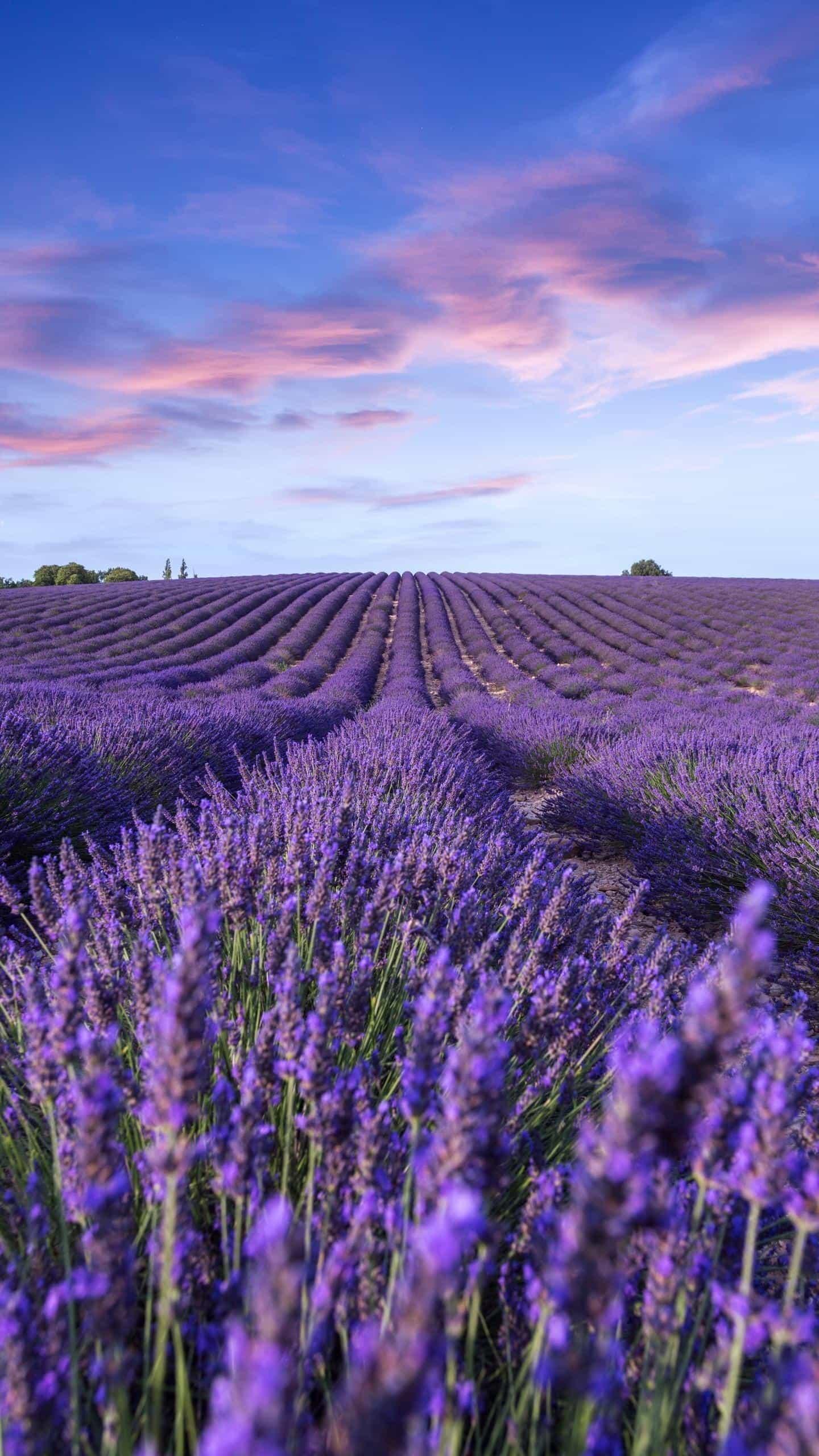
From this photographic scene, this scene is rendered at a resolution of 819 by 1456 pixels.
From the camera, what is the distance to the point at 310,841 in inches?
99.3

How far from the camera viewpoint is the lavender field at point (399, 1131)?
589mm

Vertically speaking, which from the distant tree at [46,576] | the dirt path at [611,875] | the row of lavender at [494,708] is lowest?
the dirt path at [611,875]

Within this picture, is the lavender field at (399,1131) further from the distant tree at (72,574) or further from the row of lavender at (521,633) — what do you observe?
the distant tree at (72,574)

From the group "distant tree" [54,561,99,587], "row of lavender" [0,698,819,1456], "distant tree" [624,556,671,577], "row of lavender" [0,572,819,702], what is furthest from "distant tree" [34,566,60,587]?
"row of lavender" [0,698,819,1456]

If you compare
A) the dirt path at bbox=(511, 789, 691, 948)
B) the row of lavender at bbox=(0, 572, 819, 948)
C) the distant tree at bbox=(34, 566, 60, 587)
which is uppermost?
the distant tree at bbox=(34, 566, 60, 587)

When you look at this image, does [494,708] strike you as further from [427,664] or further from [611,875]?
[427,664]

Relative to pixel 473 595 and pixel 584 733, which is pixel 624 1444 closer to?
pixel 584 733

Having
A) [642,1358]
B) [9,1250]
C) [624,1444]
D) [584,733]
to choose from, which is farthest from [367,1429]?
[584,733]

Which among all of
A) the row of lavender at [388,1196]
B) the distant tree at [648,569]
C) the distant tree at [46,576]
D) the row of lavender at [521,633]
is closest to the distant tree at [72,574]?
the distant tree at [46,576]

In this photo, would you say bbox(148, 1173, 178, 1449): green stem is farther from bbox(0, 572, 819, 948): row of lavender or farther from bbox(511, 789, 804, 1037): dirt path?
bbox(0, 572, 819, 948): row of lavender

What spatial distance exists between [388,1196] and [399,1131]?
0.43m

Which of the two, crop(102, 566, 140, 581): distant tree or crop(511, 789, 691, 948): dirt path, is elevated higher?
crop(102, 566, 140, 581): distant tree

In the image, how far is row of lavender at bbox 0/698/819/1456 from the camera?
1.85ft

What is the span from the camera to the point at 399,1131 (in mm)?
1593
